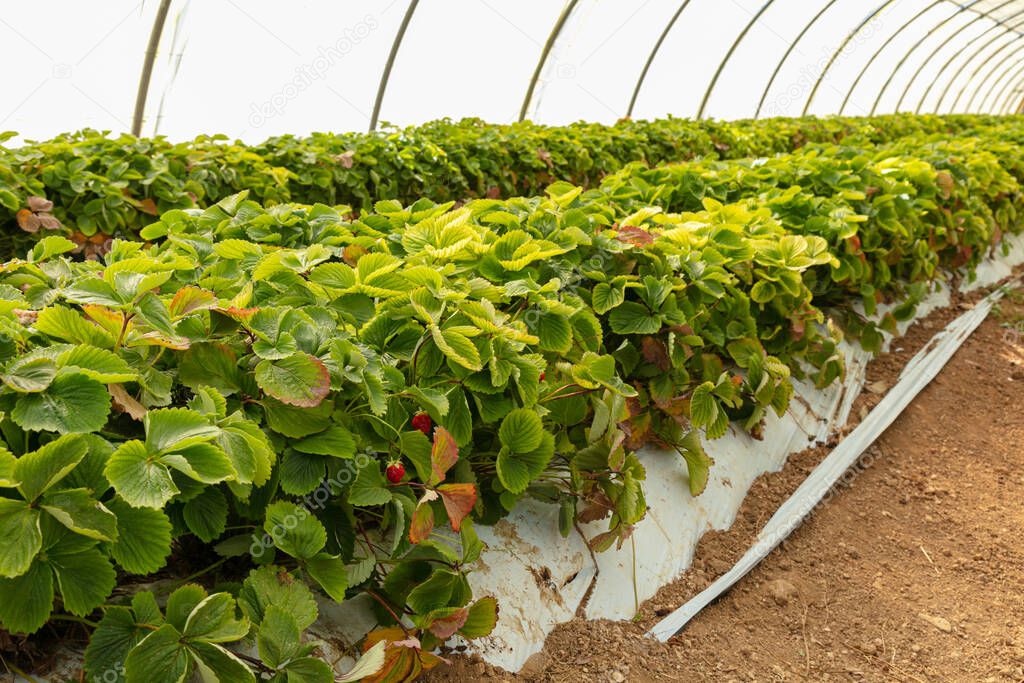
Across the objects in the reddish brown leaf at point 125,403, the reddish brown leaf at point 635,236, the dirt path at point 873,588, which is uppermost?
the reddish brown leaf at point 125,403

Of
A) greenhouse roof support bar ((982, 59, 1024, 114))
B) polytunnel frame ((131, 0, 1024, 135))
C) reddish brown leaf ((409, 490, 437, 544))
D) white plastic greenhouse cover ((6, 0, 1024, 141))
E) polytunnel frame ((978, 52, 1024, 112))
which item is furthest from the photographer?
greenhouse roof support bar ((982, 59, 1024, 114))

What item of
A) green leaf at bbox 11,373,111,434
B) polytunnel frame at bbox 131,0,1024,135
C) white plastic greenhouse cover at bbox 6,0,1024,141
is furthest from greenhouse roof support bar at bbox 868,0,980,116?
green leaf at bbox 11,373,111,434

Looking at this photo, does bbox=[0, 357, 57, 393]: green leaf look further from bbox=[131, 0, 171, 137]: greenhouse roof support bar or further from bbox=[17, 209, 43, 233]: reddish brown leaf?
bbox=[131, 0, 171, 137]: greenhouse roof support bar

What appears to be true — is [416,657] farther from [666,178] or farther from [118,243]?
[666,178]

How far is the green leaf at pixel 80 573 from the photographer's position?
112cm

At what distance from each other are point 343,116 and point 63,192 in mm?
3832

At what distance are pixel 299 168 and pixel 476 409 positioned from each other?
3329mm

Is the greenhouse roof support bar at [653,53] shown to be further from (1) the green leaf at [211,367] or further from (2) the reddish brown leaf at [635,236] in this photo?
(1) the green leaf at [211,367]

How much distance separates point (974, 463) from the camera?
3402 millimetres

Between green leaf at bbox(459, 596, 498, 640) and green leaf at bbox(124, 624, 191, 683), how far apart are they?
0.62m

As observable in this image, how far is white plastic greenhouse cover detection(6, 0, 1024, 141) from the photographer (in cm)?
553

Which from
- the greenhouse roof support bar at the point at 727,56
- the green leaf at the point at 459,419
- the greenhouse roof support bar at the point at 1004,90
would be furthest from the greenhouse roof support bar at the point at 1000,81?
the green leaf at the point at 459,419

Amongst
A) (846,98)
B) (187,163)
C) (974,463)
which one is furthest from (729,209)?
(846,98)

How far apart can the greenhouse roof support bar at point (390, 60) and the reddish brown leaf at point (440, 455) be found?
641 cm
